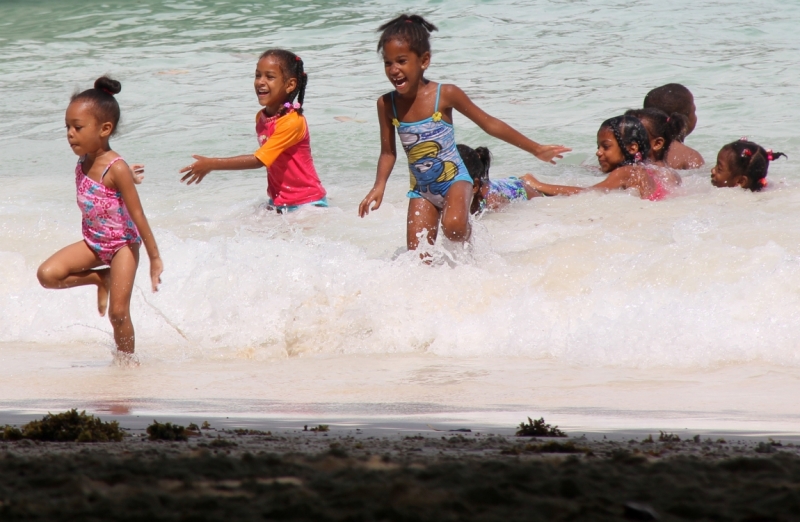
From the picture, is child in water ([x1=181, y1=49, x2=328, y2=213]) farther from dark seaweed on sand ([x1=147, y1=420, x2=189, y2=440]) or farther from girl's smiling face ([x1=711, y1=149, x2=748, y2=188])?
dark seaweed on sand ([x1=147, y1=420, x2=189, y2=440])

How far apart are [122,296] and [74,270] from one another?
1.00 ft

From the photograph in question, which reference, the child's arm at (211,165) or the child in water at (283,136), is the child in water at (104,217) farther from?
the child in water at (283,136)

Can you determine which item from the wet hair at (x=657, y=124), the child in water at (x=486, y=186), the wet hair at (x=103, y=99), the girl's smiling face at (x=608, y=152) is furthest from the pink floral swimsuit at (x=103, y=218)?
the wet hair at (x=657, y=124)

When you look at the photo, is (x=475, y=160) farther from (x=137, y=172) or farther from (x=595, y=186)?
(x=137, y=172)

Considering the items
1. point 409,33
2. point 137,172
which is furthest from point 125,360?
point 409,33

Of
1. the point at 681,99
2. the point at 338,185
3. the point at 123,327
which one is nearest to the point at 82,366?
the point at 123,327

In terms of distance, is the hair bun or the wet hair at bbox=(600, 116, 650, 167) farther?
the wet hair at bbox=(600, 116, 650, 167)

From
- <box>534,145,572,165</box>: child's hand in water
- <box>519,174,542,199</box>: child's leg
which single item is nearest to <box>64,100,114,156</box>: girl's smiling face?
<box>534,145,572,165</box>: child's hand in water

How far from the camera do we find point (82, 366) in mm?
5383

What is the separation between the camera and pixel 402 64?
6.27 meters

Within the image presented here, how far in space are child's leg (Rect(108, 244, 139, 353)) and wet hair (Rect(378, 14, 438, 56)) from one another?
79.7 inches

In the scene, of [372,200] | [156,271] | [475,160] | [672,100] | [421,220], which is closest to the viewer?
[156,271]

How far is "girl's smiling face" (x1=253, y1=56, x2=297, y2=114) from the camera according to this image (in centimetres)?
736

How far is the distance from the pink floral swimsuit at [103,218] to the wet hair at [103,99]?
22 cm
